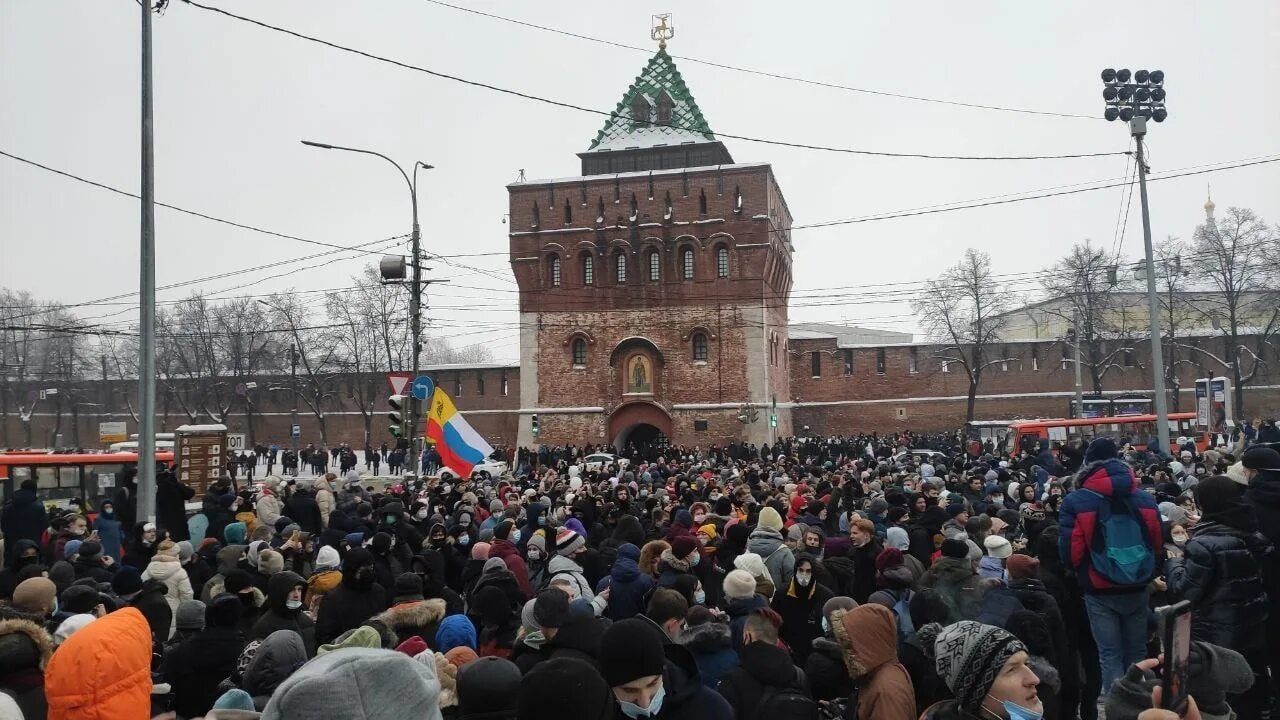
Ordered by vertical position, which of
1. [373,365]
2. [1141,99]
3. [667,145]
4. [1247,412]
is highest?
[667,145]

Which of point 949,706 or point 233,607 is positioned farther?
point 233,607

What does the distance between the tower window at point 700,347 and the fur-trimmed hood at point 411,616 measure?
1377 inches

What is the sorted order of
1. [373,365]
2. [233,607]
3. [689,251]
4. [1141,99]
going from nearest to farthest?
[233,607]
[1141,99]
[689,251]
[373,365]

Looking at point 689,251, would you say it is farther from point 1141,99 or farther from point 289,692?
point 289,692

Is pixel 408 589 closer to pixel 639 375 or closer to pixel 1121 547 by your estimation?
pixel 1121 547

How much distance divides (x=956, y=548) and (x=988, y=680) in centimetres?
325

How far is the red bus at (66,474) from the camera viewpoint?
19547 millimetres

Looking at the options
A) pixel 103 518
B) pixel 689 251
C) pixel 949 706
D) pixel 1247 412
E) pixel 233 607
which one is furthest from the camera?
pixel 1247 412

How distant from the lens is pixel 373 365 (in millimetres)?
51062

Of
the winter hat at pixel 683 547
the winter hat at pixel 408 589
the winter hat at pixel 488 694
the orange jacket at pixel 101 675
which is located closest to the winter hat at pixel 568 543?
the winter hat at pixel 683 547

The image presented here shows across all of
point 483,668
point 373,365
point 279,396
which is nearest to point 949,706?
point 483,668

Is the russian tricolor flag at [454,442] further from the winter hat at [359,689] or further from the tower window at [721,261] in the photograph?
the tower window at [721,261]

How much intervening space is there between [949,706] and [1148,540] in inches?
135

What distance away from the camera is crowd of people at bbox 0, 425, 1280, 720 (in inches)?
134
